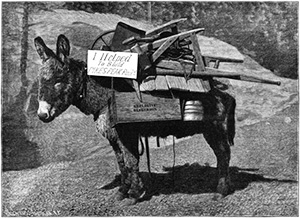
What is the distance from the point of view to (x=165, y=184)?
7812 millimetres

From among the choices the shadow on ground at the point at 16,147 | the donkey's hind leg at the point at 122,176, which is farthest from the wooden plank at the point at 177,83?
the shadow on ground at the point at 16,147

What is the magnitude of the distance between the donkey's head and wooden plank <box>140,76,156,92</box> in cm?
69

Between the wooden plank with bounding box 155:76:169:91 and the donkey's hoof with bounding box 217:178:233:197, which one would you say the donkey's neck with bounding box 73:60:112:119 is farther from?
the donkey's hoof with bounding box 217:178:233:197

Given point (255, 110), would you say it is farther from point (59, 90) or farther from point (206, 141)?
point (59, 90)

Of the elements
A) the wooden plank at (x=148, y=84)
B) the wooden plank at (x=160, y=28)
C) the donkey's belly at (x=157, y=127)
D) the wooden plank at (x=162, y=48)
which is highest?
the wooden plank at (x=160, y=28)

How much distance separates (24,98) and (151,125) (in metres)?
1.47

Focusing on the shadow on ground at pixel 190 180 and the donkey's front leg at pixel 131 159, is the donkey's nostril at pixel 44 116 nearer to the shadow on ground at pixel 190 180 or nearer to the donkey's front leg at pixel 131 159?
the donkey's front leg at pixel 131 159

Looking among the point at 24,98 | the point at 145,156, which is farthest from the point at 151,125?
the point at 24,98

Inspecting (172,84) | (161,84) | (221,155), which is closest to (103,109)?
(161,84)

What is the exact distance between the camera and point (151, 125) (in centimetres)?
762

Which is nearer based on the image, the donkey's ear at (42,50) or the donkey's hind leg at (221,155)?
the donkey's ear at (42,50)

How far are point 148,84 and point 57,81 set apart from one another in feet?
Answer: 3.18

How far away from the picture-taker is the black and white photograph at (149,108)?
25.0 ft

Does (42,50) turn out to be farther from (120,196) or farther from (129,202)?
(129,202)
